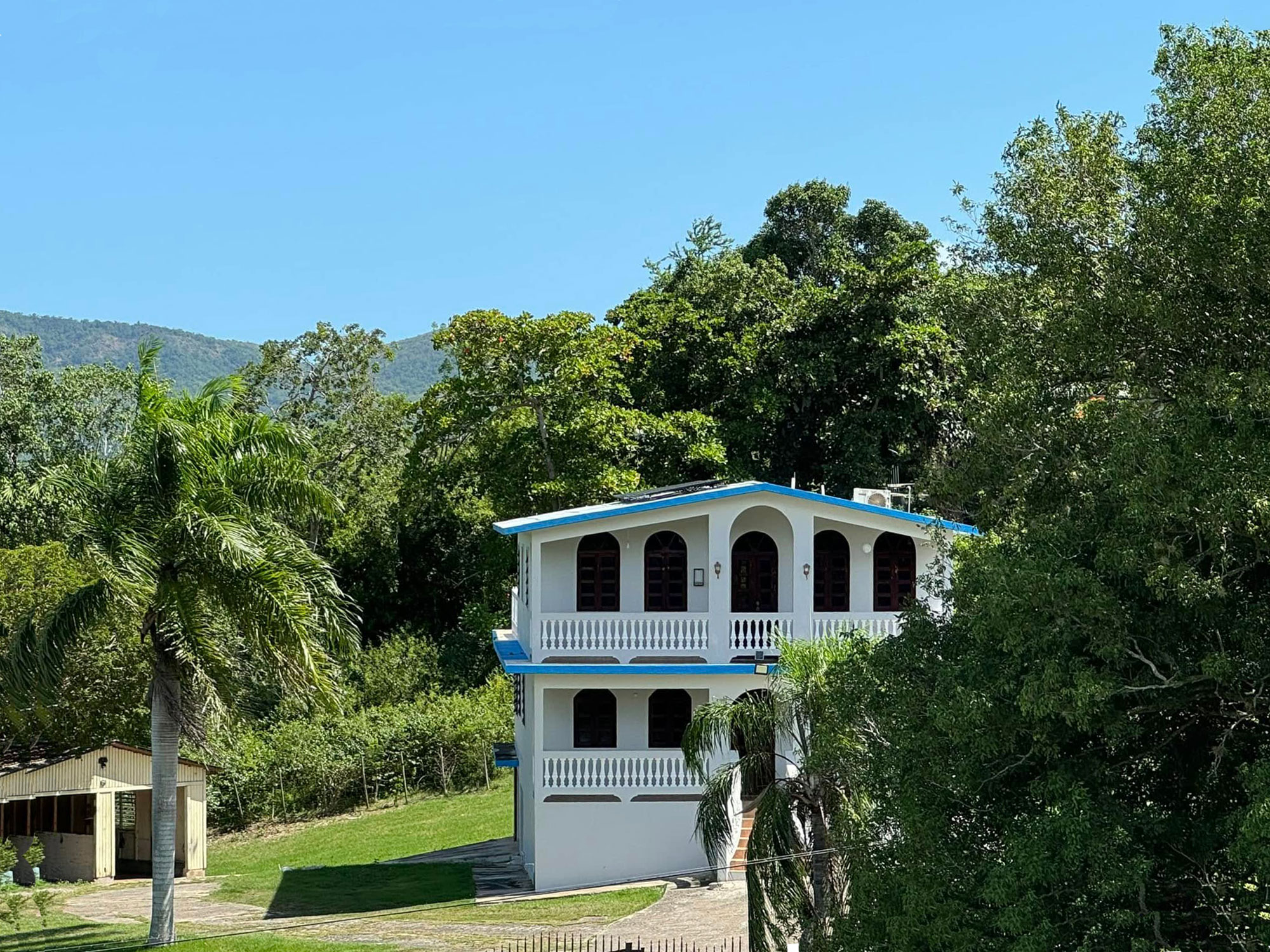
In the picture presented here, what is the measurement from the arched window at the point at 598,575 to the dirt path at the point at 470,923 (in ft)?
16.9

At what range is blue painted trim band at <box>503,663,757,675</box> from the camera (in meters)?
25.4

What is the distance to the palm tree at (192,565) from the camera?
840 inches

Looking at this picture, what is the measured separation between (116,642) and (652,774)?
1237 cm

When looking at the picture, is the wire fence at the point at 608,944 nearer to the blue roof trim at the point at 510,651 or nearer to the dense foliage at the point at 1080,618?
the dense foliage at the point at 1080,618

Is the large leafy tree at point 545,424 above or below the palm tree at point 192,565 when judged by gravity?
above

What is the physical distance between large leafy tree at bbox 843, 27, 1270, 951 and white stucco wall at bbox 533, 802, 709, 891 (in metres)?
11.1

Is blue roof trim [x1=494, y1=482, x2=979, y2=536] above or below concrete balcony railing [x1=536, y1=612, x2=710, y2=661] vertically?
above

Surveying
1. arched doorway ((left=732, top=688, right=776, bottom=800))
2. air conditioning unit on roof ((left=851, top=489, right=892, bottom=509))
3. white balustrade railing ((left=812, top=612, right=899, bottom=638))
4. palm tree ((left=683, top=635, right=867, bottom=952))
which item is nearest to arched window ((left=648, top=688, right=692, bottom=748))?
white balustrade railing ((left=812, top=612, right=899, bottom=638))

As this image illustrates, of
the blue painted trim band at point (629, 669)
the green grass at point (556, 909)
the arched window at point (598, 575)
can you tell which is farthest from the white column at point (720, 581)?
the green grass at point (556, 909)

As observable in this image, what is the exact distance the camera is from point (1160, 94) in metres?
15.5

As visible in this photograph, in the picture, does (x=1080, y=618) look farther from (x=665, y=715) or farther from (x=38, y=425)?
(x=38, y=425)

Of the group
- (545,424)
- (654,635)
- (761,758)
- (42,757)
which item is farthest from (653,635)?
(545,424)

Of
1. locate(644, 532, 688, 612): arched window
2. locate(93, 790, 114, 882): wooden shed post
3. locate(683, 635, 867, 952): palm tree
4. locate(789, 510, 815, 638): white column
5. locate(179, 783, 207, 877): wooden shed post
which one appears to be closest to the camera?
locate(683, 635, 867, 952): palm tree

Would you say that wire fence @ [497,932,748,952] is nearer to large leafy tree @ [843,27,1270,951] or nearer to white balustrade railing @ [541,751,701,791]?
white balustrade railing @ [541,751,701,791]
